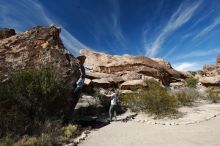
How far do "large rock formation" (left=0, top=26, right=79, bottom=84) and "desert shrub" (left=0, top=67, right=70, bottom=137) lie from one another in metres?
0.73

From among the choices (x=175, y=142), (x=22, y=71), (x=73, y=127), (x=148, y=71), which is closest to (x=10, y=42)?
(x=22, y=71)

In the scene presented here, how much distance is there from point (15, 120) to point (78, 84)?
3.93 metres

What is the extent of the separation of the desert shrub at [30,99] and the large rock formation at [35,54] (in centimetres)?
73

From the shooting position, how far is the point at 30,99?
1306 centimetres

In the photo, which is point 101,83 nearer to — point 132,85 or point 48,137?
point 132,85

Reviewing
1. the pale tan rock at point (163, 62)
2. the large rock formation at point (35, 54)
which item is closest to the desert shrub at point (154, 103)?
the large rock formation at point (35, 54)

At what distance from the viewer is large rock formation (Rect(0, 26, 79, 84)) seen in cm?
1445

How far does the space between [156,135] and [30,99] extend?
5.89 m

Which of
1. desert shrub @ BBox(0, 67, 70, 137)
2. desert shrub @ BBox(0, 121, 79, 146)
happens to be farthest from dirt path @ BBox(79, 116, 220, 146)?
desert shrub @ BBox(0, 67, 70, 137)

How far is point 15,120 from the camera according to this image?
12109 millimetres

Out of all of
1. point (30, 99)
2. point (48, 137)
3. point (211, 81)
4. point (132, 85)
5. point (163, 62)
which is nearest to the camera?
point (48, 137)

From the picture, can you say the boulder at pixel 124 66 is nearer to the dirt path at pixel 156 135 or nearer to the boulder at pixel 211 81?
the boulder at pixel 211 81

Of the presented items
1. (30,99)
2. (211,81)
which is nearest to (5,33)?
(30,99)

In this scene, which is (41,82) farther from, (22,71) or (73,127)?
(73,127)
